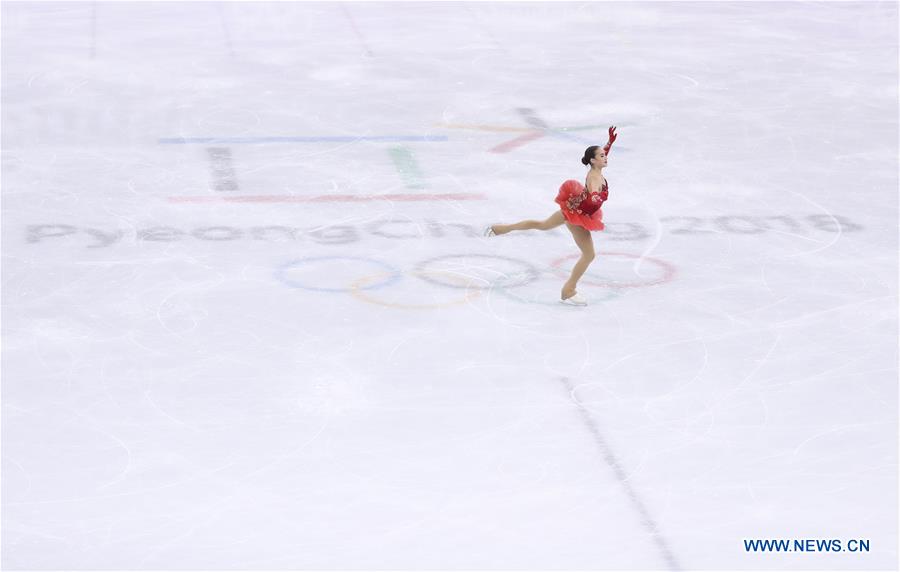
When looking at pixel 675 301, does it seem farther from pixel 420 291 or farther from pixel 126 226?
pixel 126 226

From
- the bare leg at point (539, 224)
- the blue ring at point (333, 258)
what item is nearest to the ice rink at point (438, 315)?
the blue ring at point (333, 258)

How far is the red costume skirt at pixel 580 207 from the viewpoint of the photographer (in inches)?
354

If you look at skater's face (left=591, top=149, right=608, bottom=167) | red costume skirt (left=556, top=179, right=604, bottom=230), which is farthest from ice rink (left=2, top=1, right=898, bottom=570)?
skater's face (left=591, top=149, right=608, bottom=167)

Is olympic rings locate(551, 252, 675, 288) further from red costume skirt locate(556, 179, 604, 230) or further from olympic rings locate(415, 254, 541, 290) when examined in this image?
red costume skirt locate(556, 179, 604, 230)

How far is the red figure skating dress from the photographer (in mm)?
8969

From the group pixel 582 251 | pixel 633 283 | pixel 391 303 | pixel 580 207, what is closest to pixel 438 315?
pixel 391 303

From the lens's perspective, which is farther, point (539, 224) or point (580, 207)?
point (539, 224)

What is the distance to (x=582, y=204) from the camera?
29.5 ft

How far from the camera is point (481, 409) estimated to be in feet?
25.9

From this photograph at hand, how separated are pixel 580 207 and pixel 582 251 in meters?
0.32

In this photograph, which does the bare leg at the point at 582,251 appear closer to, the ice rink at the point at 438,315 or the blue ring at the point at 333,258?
the ice rink at the point at 438,315

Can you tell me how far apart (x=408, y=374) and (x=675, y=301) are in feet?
6.80

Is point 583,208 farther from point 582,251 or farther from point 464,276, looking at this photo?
point 464,276

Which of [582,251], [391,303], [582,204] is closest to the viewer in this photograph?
[582,204]
